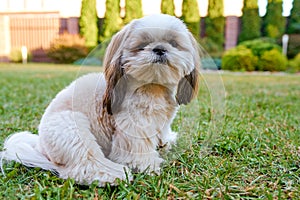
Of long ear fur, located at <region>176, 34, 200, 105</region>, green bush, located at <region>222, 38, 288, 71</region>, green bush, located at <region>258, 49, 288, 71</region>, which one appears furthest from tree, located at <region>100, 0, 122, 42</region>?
green bush, located at <region>258, 49, 288, 71</region>

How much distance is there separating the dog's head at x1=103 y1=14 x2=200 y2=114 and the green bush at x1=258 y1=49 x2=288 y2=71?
35.3ft

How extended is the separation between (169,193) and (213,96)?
89 cm

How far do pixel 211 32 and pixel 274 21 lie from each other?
12.9 ft

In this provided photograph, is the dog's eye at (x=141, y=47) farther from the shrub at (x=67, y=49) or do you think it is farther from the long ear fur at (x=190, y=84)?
the shrub at (x=67, y=49)

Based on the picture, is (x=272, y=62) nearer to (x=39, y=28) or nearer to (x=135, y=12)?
(x=135, y=12)

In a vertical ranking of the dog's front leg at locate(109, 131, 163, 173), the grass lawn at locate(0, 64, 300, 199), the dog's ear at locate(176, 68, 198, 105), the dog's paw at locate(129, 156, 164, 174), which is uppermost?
the dog's ear at locate(176, 68, 198, 105)

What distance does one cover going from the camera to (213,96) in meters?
2.11

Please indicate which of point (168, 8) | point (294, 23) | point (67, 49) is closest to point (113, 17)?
point (168, 8)

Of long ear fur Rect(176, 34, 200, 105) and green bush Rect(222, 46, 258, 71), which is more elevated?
long ear fur Rect(176, 34, 200, 105)

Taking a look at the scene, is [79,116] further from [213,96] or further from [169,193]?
[213,96]

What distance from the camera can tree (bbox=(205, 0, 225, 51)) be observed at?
1180 cm

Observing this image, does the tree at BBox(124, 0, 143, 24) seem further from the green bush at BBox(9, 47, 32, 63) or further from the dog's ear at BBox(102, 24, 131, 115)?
the green bush at BBox(9, 47, 32, 63)

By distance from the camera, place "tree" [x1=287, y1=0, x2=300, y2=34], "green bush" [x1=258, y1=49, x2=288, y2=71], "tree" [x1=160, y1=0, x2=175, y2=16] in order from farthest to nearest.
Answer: "tree" [x1=287, y1=0, x2=300, y2=34] → "green bush" [x1=258, y1=49, x2=288, y2=71] → "tree" [x1=160, y1=0, x2=175, y2=16]

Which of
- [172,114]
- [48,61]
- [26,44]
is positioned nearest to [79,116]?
[172,114]
